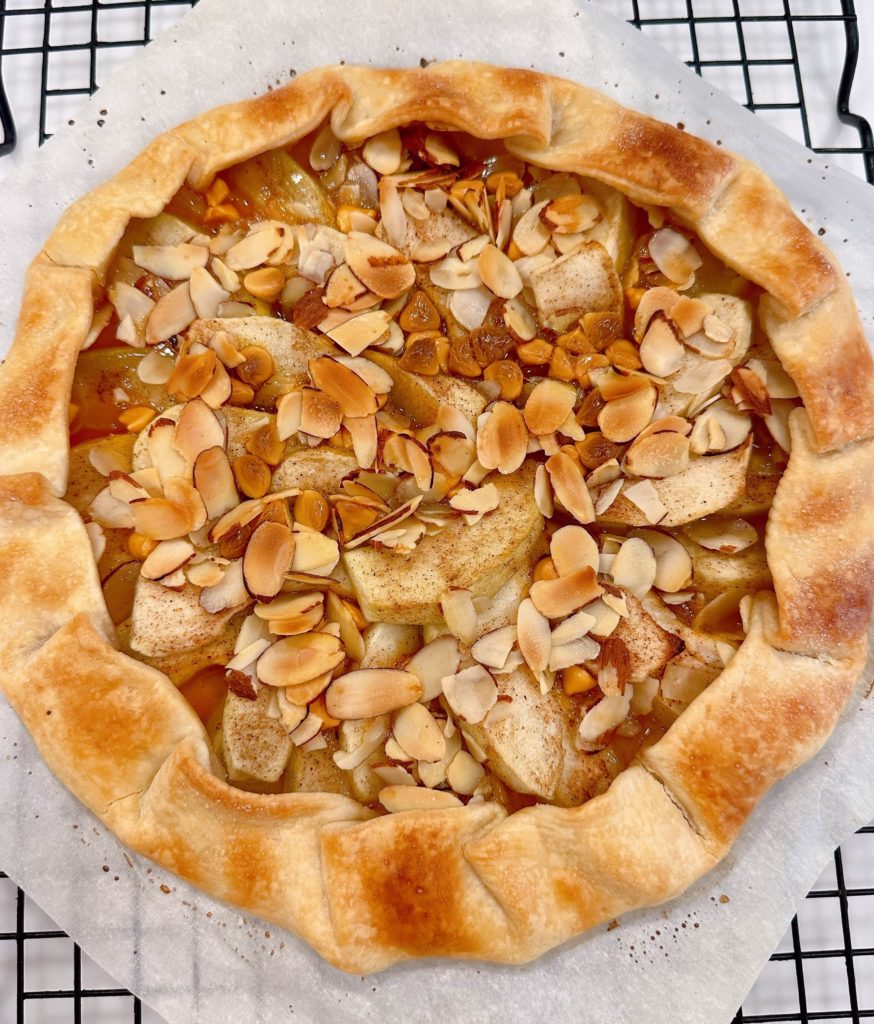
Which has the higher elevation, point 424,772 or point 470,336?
point 470,336

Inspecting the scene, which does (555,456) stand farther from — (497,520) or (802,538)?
(802,538)

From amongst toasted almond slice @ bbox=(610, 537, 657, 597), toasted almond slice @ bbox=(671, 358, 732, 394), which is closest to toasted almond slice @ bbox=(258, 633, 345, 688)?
toasted almond slice @ bbox=(610, 537, 657, 597)

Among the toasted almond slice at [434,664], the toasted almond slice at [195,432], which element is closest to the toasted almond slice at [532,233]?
the toasted almond slice at [195,432]

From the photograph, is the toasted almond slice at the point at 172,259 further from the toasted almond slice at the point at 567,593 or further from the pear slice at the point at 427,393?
the toasted almond slice at the point at 567,593

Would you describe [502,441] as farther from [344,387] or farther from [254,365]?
[254,365]

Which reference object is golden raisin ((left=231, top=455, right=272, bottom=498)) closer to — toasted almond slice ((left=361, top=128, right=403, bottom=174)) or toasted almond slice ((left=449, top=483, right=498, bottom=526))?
toasted almond slice ((left=449, top=483, right=498, bottom=526))

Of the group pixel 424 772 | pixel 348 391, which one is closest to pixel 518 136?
pixel 348 391
